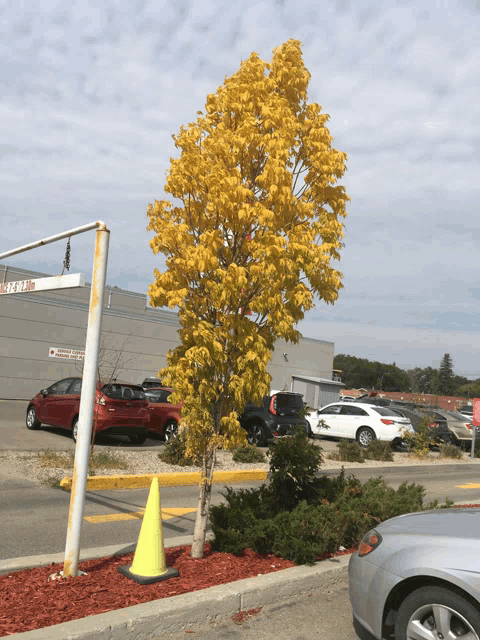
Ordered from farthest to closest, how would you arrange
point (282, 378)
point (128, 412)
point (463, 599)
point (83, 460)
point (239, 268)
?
point (282, 378) → point (128, 412) → point (239, 268) → point (83, 460) → point (463, 599)

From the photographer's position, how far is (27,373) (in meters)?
26.0

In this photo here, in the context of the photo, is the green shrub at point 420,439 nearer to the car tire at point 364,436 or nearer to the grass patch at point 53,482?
the car tire at point 364,436

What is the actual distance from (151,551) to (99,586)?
47 cm

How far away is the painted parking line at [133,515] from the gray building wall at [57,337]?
16.0m

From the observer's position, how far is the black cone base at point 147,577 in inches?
179

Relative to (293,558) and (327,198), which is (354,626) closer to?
(293,558)

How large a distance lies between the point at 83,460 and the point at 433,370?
159627 mm

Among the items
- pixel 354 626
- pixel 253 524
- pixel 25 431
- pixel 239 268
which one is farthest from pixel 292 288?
pixel 25 431

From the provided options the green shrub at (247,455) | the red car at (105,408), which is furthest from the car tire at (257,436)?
the red car at (105,408)

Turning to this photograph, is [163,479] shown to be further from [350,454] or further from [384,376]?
[384,376]

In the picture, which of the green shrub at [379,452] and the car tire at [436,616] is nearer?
the car tire at [436,616]

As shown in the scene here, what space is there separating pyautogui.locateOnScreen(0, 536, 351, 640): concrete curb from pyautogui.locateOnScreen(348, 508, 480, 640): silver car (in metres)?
0.82

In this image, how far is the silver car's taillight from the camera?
12.9 ft

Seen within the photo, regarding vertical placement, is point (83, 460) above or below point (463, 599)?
above
